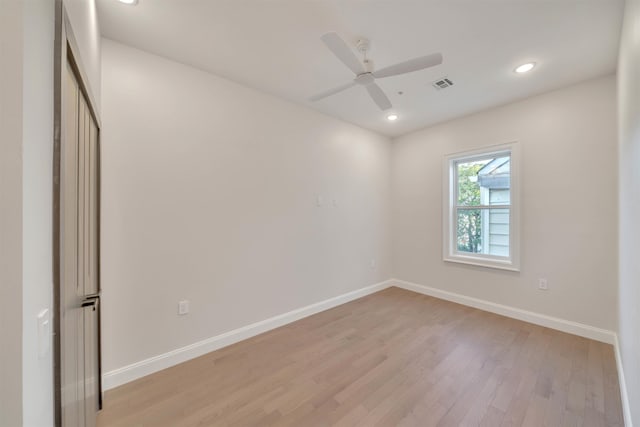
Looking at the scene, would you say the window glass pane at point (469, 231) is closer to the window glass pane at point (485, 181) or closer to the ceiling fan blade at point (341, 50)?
the window glass pane at point (485, 181)

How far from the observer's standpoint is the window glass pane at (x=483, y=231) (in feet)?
11.0

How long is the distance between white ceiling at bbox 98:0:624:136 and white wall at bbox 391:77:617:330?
13.7 inches

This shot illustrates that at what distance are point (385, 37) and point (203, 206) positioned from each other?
7.01ft

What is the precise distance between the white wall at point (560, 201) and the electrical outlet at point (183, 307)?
136 inches

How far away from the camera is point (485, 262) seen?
3422 mm

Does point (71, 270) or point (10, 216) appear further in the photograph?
point (71, 270)

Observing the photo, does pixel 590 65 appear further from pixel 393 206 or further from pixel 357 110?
pixel 393 206

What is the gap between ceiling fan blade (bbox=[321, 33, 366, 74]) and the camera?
1.60 metres

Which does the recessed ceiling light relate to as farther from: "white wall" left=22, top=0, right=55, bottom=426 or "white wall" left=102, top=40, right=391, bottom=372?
"white wall" left=22, top=0, right=55, bottom=426

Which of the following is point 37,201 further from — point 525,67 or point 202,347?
point 525,67

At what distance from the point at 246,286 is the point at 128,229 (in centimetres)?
119

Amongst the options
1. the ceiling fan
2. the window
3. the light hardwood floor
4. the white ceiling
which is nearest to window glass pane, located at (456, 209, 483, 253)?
the window

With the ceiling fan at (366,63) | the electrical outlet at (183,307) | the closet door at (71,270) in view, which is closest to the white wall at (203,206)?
the electrical outlet at (183,307)

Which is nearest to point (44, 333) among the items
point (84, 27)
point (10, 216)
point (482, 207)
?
point (10, 216)
